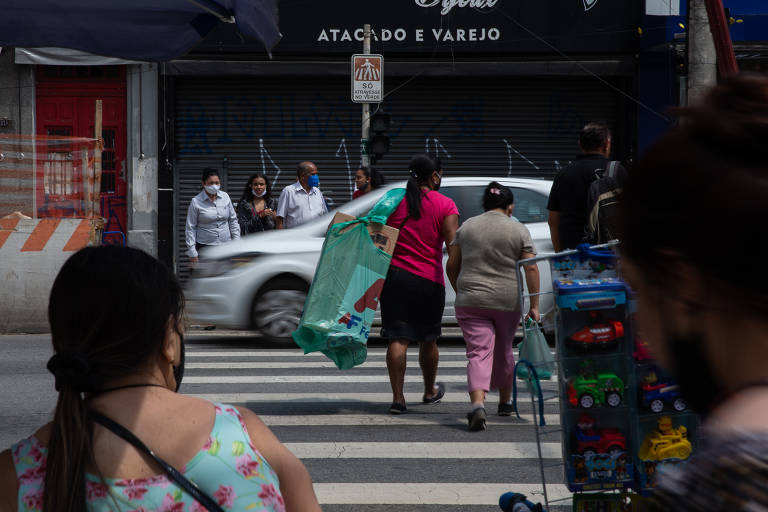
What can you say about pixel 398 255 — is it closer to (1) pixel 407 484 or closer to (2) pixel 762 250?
(1) pixel 407 484

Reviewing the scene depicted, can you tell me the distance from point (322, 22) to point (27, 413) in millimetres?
10312

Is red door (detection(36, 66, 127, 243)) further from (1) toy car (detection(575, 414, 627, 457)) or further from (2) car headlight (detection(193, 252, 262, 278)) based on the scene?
(1) toy car (detection(575, 414, 627, 457))

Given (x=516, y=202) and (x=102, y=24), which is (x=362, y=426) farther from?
(x=516, y=202)

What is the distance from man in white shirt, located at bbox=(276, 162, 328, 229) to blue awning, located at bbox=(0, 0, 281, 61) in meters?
8.77

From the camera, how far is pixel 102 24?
148 inches

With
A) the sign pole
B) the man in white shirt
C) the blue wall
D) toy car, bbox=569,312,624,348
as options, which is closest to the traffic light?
the man in white shirt

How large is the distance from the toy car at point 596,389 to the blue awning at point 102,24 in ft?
6.61

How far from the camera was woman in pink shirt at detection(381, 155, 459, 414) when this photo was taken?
6949mm

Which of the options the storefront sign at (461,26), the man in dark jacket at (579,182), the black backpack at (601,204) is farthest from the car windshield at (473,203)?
the storefront sign at (461,26)

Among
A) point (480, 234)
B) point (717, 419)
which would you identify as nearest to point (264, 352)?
point (480, 234)

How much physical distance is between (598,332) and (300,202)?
8910 mm

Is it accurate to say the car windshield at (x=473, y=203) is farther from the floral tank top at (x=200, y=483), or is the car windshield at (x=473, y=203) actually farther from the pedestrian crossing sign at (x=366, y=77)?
the floral tank top at (x=200, y=483)

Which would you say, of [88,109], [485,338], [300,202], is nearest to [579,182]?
[485,338]

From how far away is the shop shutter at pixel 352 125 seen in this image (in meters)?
16.8
